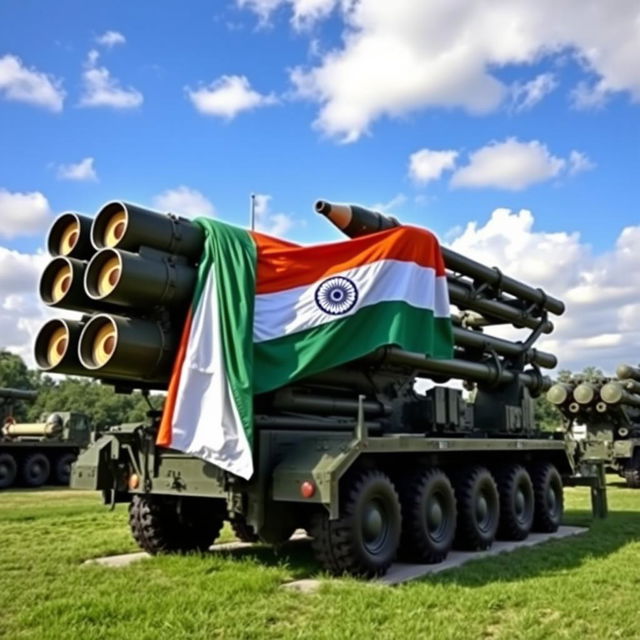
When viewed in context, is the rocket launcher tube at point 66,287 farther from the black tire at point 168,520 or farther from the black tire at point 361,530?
the black tire at point 361,530

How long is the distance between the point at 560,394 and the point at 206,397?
15899 millimetres

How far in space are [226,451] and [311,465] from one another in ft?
2.73

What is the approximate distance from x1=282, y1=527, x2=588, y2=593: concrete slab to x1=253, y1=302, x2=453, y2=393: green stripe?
6.45 feet

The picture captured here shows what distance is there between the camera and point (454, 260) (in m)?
11.1

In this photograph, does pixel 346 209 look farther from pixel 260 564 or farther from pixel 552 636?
pixel 552 636

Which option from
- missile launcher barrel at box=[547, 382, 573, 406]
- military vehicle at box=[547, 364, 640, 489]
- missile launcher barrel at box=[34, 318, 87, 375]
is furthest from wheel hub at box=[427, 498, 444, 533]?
missile launcher barrel at box=[547, 382, 573, 406]

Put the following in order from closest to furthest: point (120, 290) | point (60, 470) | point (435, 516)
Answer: point (120, 290)
point (435, 516)
point (60, 470)

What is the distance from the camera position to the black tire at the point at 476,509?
958 cm

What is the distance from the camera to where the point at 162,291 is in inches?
311

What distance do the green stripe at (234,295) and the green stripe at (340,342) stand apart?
30cm

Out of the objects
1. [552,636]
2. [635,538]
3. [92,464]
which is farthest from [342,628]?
[635,538]

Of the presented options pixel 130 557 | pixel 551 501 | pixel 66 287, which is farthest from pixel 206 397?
pixel 551 501

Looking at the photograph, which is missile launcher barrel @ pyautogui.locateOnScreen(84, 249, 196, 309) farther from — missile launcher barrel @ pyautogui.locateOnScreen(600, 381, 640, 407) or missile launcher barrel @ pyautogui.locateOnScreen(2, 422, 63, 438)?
missile launcher barrel @ pyautogui.locateOnScreen(2, 422, 63, 438)

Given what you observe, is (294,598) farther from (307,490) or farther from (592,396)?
(592,396)
